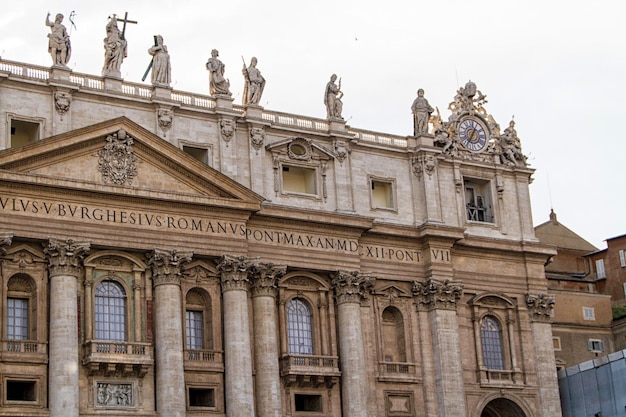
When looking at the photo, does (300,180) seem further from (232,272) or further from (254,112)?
(232,272)

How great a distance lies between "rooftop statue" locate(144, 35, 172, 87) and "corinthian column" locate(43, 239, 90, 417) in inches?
336

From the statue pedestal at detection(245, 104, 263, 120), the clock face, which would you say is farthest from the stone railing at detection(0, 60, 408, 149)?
the clock face

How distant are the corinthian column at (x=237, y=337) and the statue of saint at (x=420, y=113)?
12222 mm

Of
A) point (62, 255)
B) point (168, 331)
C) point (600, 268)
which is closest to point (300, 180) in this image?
point (168, 331)

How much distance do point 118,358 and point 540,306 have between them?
21.6 m

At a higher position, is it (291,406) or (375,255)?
(375,255)

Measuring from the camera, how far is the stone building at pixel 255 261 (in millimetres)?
46531

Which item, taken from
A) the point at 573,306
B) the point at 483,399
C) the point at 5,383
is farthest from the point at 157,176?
the point at 573,306

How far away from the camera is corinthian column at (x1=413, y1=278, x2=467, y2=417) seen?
54.0 m

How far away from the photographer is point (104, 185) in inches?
1875

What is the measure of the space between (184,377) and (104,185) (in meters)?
7.96

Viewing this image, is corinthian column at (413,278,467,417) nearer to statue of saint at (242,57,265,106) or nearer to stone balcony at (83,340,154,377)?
statue of saint at (242,57,265,106)

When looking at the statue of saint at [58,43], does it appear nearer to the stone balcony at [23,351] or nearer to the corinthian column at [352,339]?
the stone balcony at [23,351]

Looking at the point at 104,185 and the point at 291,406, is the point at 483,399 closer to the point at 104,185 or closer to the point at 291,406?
the point at 291,406
